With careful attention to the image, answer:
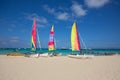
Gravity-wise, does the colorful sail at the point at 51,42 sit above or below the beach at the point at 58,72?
above

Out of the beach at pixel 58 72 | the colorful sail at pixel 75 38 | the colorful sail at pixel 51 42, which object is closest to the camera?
the beach at pixel 58 72

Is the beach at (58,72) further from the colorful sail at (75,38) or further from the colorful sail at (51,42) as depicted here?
the colorful sail at (51,42)

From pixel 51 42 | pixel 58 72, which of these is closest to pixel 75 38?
pixel 51 42

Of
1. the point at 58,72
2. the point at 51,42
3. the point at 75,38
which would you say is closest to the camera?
the point at 58,72

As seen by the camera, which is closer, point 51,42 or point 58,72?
point 58,72

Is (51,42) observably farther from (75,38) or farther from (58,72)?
(58,72)

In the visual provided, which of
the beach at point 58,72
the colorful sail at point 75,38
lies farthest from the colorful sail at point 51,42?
the beach at point 58,72

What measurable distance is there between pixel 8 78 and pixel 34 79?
1.55m

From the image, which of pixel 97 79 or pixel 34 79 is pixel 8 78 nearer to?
pixel 34 79

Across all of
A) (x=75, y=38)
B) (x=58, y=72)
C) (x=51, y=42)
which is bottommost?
(x=58, y=72)

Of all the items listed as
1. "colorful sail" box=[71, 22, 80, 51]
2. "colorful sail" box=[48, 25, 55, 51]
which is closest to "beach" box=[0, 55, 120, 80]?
"colorful sail" box=[71, 22, 80, 51]

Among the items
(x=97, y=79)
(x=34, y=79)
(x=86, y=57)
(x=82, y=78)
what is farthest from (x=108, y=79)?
(x=86, y=57)

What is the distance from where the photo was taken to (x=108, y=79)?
331 inches

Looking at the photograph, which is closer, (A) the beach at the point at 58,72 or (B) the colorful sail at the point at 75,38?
(A) the beach at the point at 58,72
